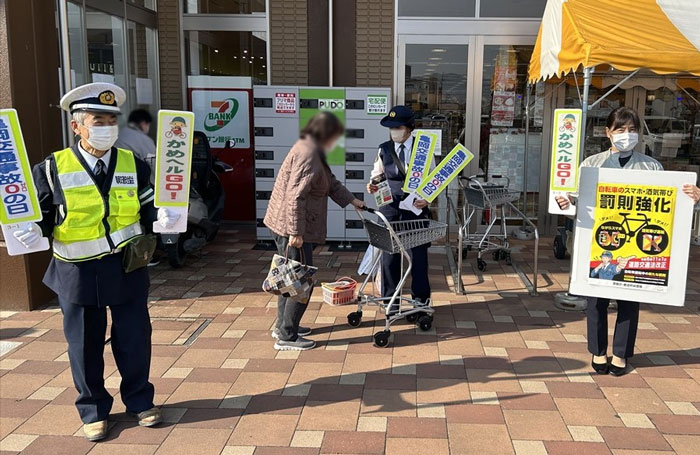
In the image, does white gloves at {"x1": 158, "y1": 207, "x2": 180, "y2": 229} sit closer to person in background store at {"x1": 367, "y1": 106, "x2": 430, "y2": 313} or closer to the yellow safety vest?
the yellow safety vest

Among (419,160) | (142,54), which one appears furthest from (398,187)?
(142,54)

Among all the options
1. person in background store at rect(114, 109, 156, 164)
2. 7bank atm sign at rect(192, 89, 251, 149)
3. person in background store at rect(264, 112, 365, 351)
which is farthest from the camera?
7bank atm sign at rect(192, 89, 251, 149)

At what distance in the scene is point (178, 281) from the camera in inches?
250

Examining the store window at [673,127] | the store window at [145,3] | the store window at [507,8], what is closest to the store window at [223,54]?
the store window at [145,3]

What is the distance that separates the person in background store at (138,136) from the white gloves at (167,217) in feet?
1.00

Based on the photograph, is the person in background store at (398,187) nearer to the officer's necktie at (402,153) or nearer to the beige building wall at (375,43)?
the officer's necktie at (402,153)

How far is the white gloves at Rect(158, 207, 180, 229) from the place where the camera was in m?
3.15

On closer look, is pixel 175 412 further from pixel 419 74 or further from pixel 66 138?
pixel 419 74

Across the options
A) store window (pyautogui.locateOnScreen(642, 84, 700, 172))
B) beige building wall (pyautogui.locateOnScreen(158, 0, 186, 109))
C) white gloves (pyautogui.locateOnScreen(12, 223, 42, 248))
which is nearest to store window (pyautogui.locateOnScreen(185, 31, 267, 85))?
beige building wall (pyautogui.locateOnScreen(158, 0, 186, 109))

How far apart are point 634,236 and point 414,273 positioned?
1788 millimetres

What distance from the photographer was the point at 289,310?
14.7 feet

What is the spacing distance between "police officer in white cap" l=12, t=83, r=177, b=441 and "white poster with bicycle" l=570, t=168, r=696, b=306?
9.17 ft

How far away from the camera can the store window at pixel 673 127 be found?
332 inches

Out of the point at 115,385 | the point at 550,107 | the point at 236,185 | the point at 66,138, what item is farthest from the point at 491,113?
the point at 115,385
